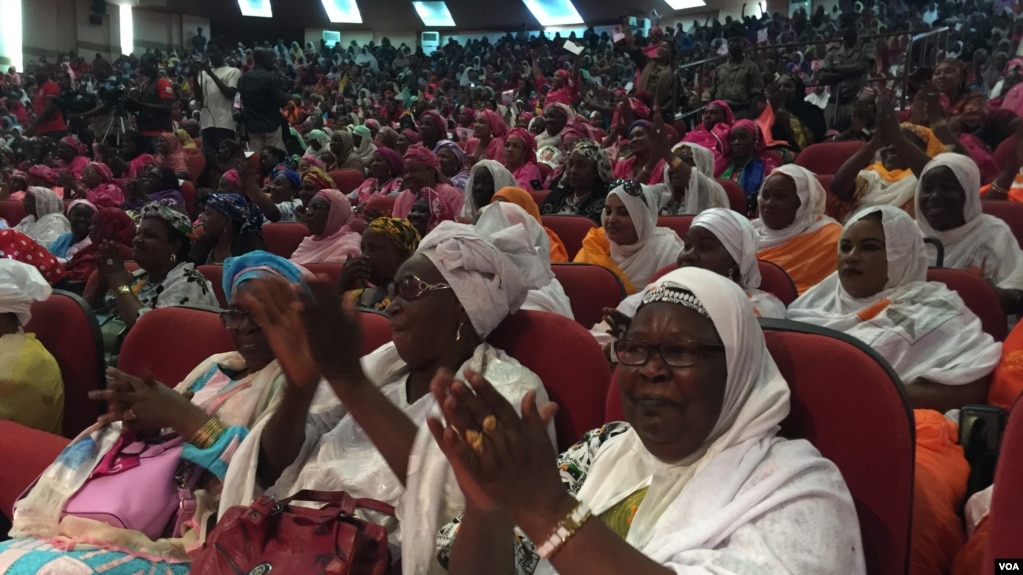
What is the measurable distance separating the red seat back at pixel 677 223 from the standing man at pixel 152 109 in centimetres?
703

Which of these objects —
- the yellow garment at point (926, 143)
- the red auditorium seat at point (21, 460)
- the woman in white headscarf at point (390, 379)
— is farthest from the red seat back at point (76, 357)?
the yellow garment at point (926, 143)

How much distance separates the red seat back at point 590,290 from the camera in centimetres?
307

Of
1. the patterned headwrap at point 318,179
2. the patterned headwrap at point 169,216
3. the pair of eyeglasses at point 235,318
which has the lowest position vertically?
the pair of eyeglasses at point 235,318

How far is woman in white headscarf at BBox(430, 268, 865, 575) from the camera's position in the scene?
1090 mm

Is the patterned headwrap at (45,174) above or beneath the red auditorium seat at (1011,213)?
above

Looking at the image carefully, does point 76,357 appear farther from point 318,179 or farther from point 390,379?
point 318,179

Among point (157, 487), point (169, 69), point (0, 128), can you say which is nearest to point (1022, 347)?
point (157, 487)

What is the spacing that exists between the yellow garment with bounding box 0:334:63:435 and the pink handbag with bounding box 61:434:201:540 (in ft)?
2.27

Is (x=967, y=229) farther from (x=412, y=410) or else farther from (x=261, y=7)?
(x=261, y=7)

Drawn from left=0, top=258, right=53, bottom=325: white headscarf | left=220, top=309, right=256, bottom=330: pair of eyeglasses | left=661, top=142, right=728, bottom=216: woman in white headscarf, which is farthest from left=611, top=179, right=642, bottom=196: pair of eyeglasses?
left=0, top=258, right=53, bottom=325: white headscarf

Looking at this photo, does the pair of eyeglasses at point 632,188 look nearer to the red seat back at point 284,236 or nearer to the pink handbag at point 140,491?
the red seat back at point 284,236

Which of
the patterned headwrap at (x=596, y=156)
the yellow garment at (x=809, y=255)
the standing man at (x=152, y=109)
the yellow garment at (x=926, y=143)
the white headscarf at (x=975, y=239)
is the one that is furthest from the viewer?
the standing man at (x=152, y=109)

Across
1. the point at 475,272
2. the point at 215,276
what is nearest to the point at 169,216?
the point at 215,276

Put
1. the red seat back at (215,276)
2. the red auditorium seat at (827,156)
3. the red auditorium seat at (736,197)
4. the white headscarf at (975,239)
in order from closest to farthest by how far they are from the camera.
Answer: the white headscarf at (975,239) → the red seat back at (215,276) → the red auditorium seat at (736,197) → the red auditorium seat at (827,156)
